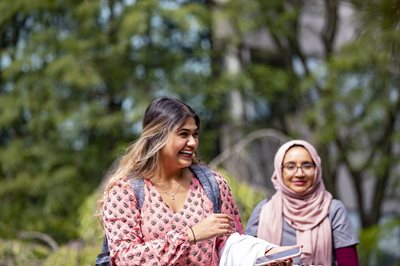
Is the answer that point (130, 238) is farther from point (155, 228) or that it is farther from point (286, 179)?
point (286, 179)

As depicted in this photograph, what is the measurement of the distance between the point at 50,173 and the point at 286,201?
29.6 feet

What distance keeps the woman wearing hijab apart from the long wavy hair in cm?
89

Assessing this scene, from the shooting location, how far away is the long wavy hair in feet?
12.8

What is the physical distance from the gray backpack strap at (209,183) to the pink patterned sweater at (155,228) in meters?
0.02

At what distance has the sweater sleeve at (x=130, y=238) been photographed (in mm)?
3629

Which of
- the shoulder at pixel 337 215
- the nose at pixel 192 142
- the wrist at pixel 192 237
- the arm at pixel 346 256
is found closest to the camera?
the wrist at pixel 192 237

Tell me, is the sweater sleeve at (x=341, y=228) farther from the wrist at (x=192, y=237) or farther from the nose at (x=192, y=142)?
the wrist at (x=192, y=237)

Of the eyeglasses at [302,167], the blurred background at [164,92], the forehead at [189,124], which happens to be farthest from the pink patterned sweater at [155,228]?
the blurred background at [164,92]

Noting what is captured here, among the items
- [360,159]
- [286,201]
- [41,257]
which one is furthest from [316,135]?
[286,201]

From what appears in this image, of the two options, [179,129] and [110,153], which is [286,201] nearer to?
[179,129]

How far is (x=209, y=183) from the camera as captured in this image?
3980mm

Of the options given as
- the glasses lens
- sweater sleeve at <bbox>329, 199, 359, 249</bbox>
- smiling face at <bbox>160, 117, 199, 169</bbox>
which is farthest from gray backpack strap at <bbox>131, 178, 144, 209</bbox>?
sweater sleeve at <bbox>329, 199, 359, 249</bbox>

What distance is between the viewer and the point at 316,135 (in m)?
12.4

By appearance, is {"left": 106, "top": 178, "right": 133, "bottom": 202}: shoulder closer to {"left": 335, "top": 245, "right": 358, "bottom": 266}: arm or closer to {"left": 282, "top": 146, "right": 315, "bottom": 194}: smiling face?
{"left": 282, "top": 146, "right": 315, "bottom": 194}: smiling face
